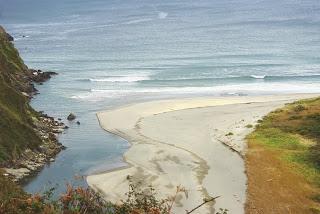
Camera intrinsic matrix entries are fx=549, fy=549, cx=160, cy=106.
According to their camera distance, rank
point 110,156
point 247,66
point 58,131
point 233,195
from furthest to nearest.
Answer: point 247,66, point 58,131, point 110,156, point 233,195

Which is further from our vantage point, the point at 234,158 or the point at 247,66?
the point at 247,66

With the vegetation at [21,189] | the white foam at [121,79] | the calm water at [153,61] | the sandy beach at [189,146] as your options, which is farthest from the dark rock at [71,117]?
the white foam at [121,79]

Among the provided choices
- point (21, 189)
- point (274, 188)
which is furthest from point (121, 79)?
point (21, 189)

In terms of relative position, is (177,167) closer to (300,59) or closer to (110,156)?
(110,156)

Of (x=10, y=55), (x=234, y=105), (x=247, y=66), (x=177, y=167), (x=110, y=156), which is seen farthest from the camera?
(x=247, y=66)

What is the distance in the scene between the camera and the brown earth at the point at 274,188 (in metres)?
39.1

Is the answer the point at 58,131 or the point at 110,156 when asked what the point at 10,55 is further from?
the point at 110,156

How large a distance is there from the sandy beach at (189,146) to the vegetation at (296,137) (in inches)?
75.1

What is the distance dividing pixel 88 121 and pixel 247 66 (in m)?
38.3

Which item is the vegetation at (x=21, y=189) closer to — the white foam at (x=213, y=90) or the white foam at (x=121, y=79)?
the white foam at (x=213, y=90)

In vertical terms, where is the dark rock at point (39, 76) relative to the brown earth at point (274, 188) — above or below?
above

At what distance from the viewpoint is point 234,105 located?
229 feet

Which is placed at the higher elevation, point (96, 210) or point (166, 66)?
point (96, 210)

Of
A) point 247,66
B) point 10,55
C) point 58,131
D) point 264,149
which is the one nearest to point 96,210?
point 264,149
